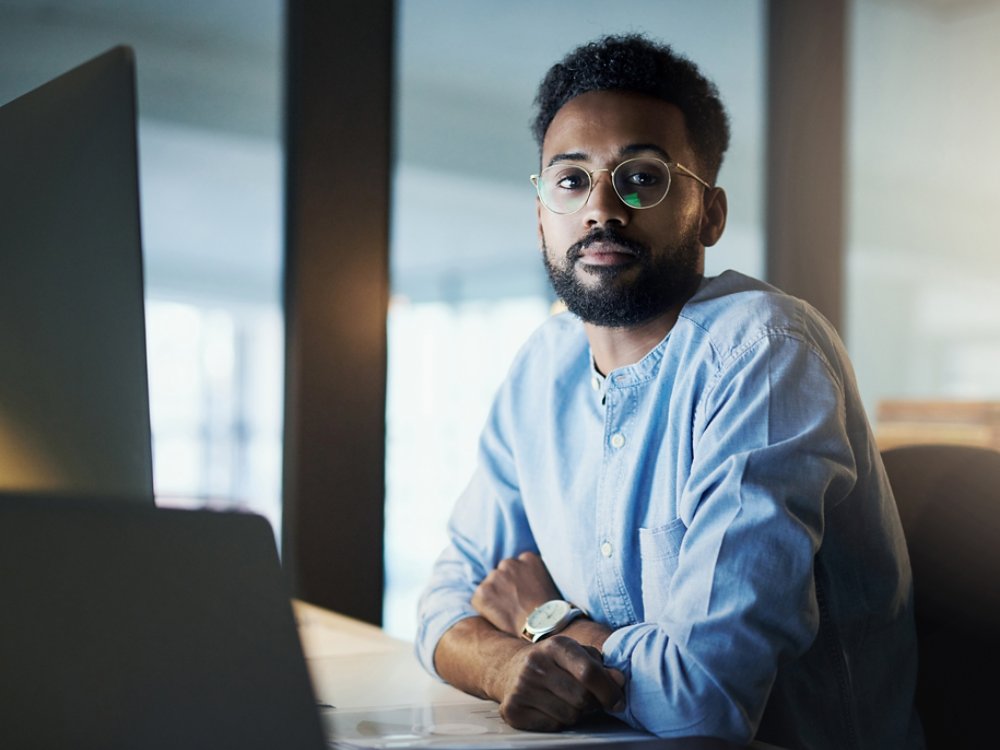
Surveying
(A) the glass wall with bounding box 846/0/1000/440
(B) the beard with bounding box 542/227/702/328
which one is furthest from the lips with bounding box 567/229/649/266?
(A) the glass wall with bounding box 846/0/1000/440

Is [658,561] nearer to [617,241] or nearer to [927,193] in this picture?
[617,241]

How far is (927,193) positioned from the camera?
2.49 metres

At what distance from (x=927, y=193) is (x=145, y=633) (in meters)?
2.45

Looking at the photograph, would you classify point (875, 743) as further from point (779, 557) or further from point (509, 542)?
point (509, 542)

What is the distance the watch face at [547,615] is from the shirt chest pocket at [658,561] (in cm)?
9

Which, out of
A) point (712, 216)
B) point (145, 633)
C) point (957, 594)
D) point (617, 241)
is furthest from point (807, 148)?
point (145, 633)

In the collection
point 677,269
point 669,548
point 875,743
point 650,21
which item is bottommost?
point 875,743

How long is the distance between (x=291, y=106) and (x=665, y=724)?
4.48 feet

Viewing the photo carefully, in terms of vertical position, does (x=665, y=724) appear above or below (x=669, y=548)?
below

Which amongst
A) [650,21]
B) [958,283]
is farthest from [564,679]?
[958,283]

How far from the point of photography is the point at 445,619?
1.23 m

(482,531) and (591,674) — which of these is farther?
(482,531)

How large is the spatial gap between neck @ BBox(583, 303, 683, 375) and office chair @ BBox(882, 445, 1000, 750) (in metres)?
0.31

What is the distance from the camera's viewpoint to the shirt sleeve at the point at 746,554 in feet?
3.00
